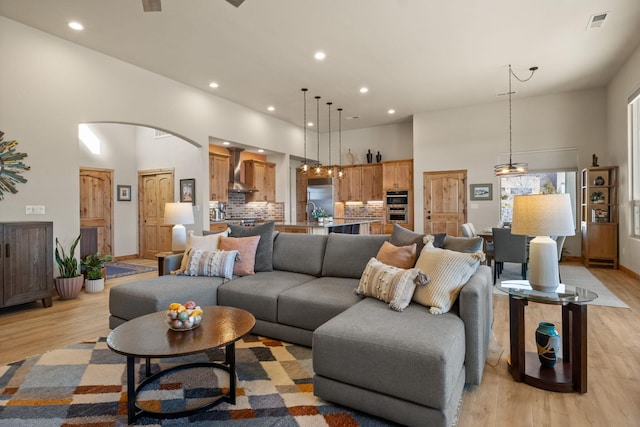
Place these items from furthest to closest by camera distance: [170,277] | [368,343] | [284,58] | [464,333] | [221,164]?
[221,164] → [284,58] → [170,277] → [464,333] → [368,343]

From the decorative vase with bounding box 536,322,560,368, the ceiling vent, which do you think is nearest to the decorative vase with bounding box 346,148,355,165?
the ceiling vent

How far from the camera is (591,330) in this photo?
314 centimetres

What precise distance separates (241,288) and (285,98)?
482cm

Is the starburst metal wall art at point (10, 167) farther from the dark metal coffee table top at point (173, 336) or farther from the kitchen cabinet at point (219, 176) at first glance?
the kitchen cabinet at point (219, 176)

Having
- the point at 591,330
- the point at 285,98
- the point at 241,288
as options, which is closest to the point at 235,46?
the point at 285,98

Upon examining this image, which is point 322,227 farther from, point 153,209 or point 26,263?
point 153,209

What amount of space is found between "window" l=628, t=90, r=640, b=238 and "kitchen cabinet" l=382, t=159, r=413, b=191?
13.5ft

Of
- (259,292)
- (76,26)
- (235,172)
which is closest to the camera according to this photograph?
(259,292)

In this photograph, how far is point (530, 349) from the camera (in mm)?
2715

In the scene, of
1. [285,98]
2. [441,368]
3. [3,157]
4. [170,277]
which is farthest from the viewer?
[285,98]

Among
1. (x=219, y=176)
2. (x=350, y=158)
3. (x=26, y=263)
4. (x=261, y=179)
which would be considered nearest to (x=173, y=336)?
(x=26, y=263)

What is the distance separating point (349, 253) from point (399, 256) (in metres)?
0.67

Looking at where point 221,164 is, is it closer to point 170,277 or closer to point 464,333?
point 170,277

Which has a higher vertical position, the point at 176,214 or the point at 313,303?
the point at 176,214
